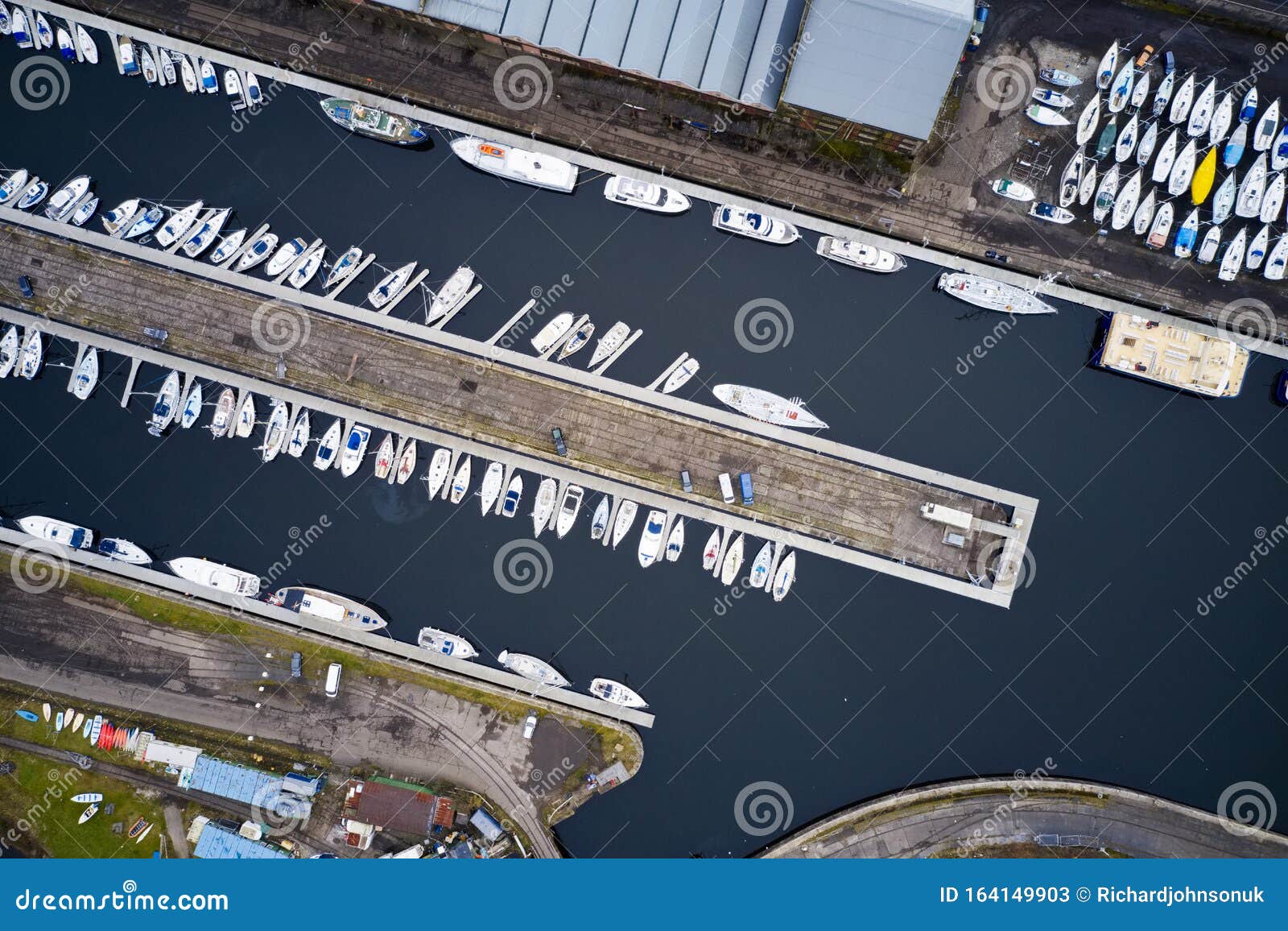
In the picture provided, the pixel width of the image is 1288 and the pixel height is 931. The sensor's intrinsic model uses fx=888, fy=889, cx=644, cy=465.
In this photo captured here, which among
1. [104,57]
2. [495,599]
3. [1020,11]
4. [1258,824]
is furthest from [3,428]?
[1258,824]

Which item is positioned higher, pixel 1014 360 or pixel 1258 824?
pixel 1014 360

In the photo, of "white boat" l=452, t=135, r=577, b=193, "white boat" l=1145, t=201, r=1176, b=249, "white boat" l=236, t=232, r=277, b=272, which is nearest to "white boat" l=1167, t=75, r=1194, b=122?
"white boat" l=1145, t=201, r=1176, b=249

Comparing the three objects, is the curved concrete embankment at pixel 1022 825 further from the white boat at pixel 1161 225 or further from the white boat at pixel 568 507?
the white boat at pixel 1161 225

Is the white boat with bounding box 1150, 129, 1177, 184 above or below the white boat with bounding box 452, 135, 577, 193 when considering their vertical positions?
above

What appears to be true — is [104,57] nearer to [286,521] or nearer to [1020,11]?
[286,521]

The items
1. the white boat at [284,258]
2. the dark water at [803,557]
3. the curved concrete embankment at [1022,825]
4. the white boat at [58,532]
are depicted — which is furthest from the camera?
the white boat at [284,258]

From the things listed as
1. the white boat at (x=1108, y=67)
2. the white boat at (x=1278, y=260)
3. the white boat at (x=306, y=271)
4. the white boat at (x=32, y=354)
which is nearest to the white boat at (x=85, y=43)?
the white boat at (x=32, y=354)

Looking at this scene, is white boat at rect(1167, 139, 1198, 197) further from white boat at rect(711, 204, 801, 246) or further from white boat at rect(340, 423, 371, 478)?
white boat at rect(340, 423, 371, 478)
